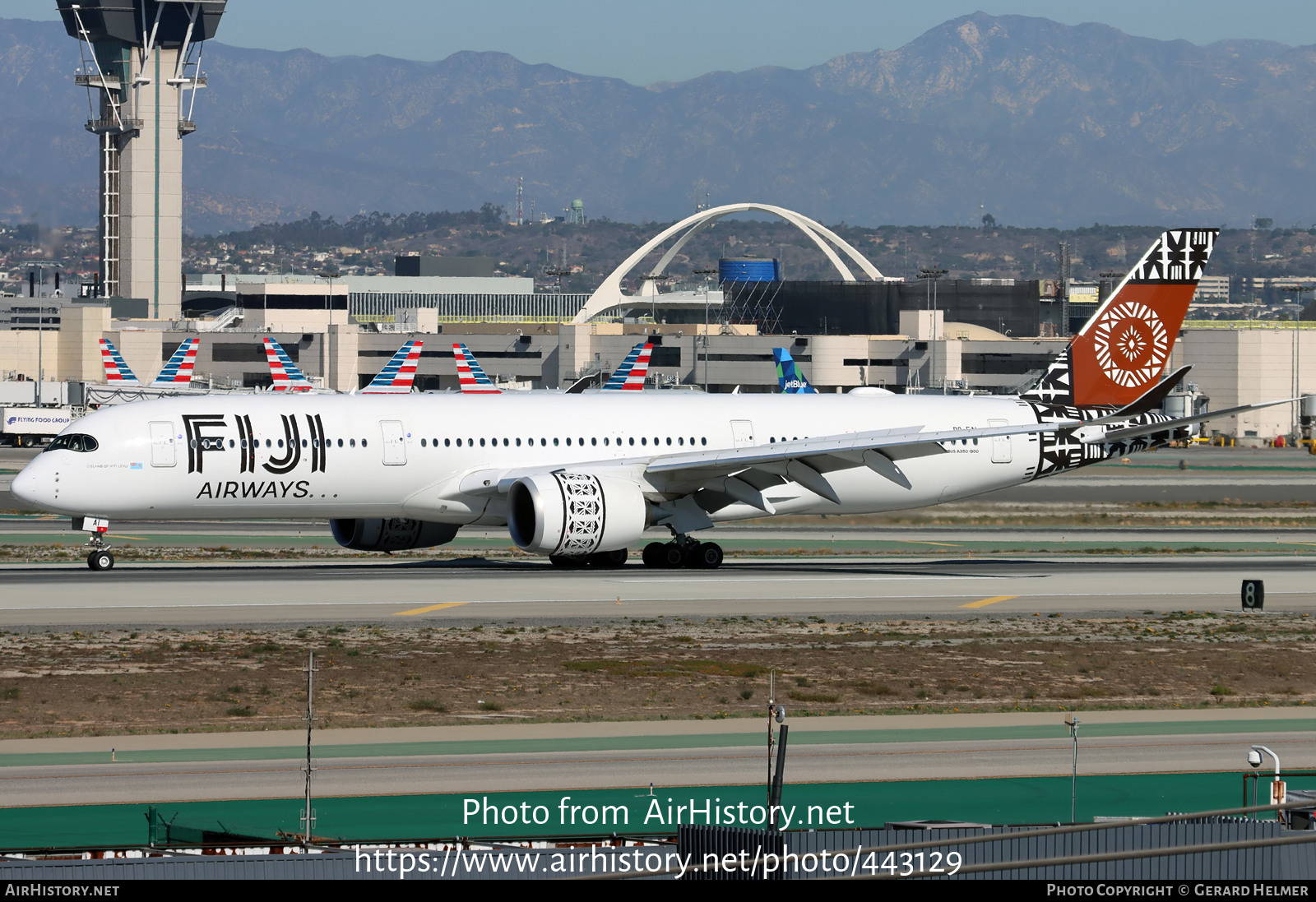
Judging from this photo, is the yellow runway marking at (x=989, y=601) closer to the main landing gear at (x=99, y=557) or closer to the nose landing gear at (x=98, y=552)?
the nose landing gear at (x=98, y=552)

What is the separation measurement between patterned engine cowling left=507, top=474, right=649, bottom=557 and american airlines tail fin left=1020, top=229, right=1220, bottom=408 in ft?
49.0

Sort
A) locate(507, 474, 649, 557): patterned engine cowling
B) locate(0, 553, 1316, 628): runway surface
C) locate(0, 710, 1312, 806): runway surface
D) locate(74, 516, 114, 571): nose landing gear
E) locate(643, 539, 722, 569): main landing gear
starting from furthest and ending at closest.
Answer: locate(643, 539, 722, 569): main landing gear
locate(74, 516, 114, 571): nose landing gear
locate(507, 474, 649, 557): patterned engine cowling
locate(0, 553, 1316, 628): runway surface
locate(0, 710, 1312, 806): runway surface

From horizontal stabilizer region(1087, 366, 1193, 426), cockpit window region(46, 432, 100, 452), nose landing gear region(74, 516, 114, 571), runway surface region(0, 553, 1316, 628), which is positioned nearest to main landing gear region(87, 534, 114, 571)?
nose landing gear region(74, 516, 114, 571)

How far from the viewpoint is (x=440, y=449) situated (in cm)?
4509

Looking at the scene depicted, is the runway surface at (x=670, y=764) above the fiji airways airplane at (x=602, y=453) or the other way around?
the other way around

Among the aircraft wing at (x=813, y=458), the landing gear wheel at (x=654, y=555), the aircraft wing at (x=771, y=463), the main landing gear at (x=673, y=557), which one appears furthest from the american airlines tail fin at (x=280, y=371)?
the aircraft wing at (x=813, y=458)

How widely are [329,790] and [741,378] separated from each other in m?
157

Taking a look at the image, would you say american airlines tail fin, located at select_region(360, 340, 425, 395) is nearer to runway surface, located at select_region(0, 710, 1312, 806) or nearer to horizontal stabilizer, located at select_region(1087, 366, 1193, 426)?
horizontal stabilizer, located at select_region(1087, 366, 1193, 426)

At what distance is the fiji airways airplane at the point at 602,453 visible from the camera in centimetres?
4288

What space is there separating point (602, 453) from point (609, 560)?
10.8 ft

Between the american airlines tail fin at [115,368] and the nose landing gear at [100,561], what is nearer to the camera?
the nose landing gear at [100,561]

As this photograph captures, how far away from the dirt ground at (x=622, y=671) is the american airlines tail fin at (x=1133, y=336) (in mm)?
16313

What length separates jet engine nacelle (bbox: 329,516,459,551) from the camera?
47.1 meters
